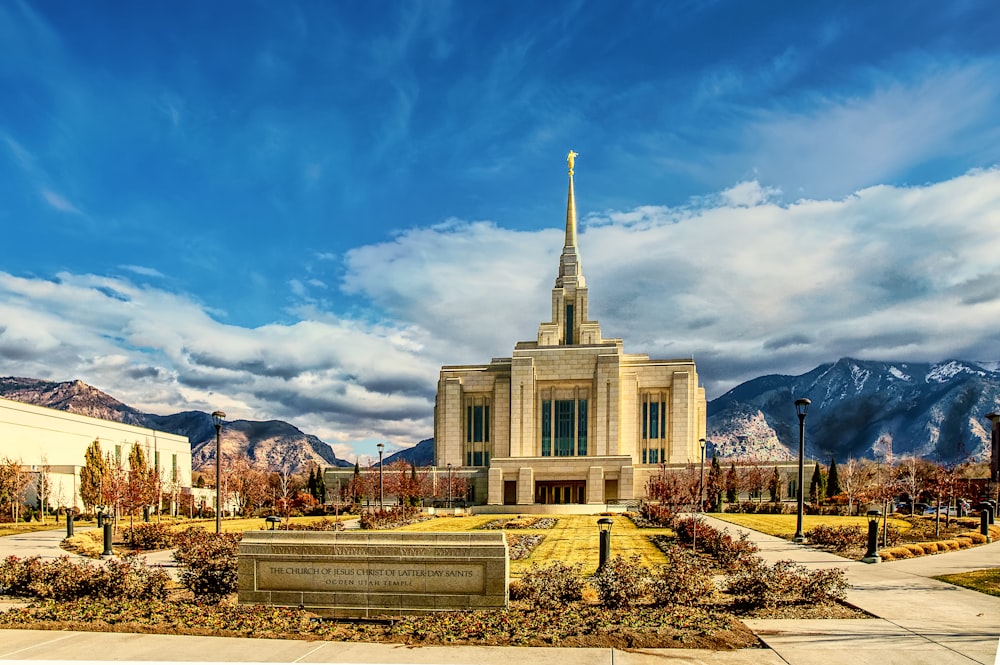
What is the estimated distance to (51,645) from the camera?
35.6ft

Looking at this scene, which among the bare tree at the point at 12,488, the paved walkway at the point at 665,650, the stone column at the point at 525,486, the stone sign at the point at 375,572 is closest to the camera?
the paved walkway at the point at 665,650

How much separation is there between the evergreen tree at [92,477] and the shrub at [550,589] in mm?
53174

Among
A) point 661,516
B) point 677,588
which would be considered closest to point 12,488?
point 661,516

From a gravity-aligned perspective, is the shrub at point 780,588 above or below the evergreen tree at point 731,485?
above

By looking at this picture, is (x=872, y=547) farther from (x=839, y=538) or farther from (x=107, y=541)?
(x=107, y=541)

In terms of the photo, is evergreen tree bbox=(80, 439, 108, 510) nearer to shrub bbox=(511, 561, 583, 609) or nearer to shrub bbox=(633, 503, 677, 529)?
shrub bbox=(633, 503, 677, 529)

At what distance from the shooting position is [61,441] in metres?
71.8

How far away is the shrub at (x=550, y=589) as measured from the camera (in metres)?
13.2

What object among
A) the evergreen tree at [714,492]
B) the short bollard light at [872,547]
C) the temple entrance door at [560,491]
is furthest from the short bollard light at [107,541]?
the temple entrance door at [560,491]

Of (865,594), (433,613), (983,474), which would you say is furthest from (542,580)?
(983,474)

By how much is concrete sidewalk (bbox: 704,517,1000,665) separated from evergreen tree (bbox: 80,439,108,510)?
56.5 meters

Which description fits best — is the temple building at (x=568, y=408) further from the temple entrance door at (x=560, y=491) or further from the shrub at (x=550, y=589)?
the shrub at (x=550, y=589)

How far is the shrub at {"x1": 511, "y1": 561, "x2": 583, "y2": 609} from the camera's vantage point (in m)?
13.2

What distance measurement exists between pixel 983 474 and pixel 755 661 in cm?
12673
